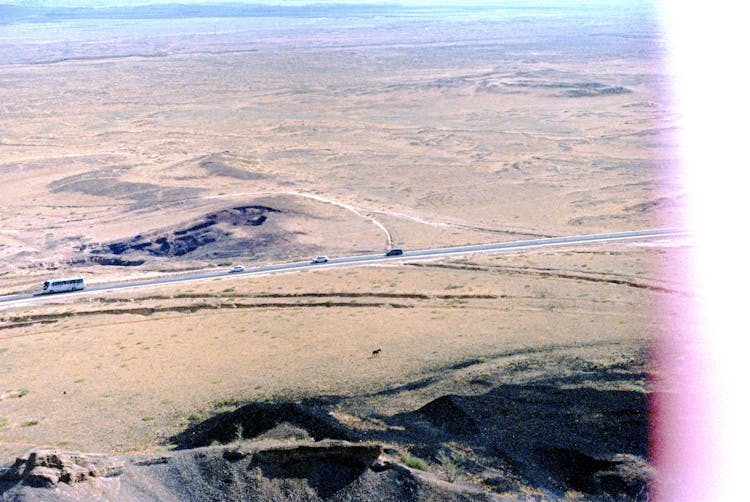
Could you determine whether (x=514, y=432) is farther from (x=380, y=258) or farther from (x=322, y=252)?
(x=322, y=252)

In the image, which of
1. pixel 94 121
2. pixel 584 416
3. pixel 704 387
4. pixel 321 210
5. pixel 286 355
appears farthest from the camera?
pixel 94 121

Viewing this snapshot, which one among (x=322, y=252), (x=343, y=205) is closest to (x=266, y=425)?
(x=322, y=252)

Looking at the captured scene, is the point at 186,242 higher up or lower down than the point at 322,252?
lower down

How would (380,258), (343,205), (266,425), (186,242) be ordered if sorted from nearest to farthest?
(266,425), (380,258), (186,242), (343,205)

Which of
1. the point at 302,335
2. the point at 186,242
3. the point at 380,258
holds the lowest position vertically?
the point at 186,242

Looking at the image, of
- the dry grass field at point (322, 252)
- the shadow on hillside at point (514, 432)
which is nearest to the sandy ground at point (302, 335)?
the dry grass field at point (322, 252)

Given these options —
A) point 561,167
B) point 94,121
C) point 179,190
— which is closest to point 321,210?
point 179,190

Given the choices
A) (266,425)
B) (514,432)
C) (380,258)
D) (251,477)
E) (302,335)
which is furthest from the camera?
(380,258)

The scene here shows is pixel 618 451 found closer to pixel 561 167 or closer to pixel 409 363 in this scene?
pixel 409 363
